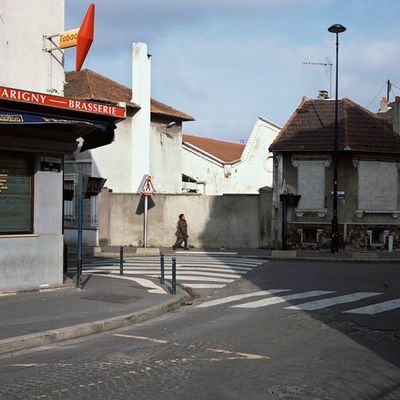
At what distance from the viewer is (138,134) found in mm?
31562

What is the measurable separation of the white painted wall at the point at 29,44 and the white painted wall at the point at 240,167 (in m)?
29.8

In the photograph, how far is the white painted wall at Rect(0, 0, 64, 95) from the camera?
1182 cm

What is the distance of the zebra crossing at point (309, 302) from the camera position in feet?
36.0

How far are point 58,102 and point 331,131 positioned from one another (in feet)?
59.9

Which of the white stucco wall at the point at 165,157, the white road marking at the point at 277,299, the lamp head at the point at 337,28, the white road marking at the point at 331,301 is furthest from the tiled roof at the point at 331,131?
the white road marking at the point at 331,301

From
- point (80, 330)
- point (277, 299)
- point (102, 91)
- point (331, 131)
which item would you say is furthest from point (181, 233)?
point (80, 330)

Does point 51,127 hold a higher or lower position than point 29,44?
lower

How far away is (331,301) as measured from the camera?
11828 mm

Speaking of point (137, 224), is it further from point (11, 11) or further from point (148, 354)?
point (148, 354)

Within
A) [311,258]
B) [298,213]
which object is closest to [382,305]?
[311,258]

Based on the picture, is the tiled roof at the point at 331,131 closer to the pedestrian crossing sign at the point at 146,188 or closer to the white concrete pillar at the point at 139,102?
the pedestrian crossing sign at the point at 146,188

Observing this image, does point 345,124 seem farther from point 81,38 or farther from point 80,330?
point 80,330

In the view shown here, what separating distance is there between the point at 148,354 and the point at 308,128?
21.5 m

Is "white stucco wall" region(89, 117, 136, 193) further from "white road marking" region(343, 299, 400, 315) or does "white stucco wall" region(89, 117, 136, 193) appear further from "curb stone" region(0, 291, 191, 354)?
"white road marking" region(343, 299, 400, 315)
